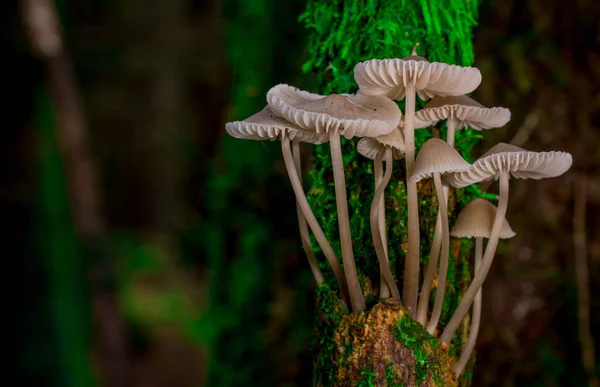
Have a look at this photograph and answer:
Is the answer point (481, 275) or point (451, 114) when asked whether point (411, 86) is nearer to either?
point (451, 114)

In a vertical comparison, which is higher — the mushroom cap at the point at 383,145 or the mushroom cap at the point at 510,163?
the mushroom cap at the point at 383,145

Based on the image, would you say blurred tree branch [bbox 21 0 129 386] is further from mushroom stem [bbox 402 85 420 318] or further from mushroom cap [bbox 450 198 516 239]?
mushroom cap [bbox 450 198 516 239]

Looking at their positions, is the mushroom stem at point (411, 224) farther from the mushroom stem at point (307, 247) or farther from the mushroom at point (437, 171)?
the mushroom stem at point (307, 247)

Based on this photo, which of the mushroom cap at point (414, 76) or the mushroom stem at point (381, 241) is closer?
the mushroom cap at point (414, 76)

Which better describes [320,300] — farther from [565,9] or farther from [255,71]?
[565,9]

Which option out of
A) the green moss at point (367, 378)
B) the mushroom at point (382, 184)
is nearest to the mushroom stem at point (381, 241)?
the mushroom at point (382, 184)

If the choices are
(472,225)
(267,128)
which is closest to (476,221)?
(472,225)

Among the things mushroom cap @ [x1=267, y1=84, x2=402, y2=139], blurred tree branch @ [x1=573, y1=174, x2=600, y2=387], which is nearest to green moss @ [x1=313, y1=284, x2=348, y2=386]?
mushroom cap @ [x1=267, y1=84, x2=402, y2=139]
